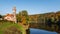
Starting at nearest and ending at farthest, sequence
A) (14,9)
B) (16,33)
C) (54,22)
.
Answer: (16,33) → (14,9) → (54,22)

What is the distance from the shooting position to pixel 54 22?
17550 centimetres

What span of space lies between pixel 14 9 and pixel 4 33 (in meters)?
25.9

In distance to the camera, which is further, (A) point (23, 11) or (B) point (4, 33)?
(A) point (23, 11)

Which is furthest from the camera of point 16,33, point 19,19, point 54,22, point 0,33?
point 54,22

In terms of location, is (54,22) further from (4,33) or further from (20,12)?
(4,33)

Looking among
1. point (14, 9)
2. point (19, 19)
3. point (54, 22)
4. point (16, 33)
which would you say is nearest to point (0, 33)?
point (16, 33)

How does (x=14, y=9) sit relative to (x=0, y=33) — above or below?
above

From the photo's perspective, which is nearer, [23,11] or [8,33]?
[8,33]

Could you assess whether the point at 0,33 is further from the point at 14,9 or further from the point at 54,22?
the point at 54,22

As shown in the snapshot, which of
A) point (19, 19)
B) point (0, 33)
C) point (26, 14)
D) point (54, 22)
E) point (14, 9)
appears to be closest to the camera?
point (0, 33)

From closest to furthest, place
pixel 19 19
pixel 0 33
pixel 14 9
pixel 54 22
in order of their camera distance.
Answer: pixel 0 33 < pixel 14 9 < pixel 19 19 < pixel 54 22

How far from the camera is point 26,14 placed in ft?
368

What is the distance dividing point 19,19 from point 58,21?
90110mm

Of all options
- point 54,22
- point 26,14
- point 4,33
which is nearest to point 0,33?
point 4,33
